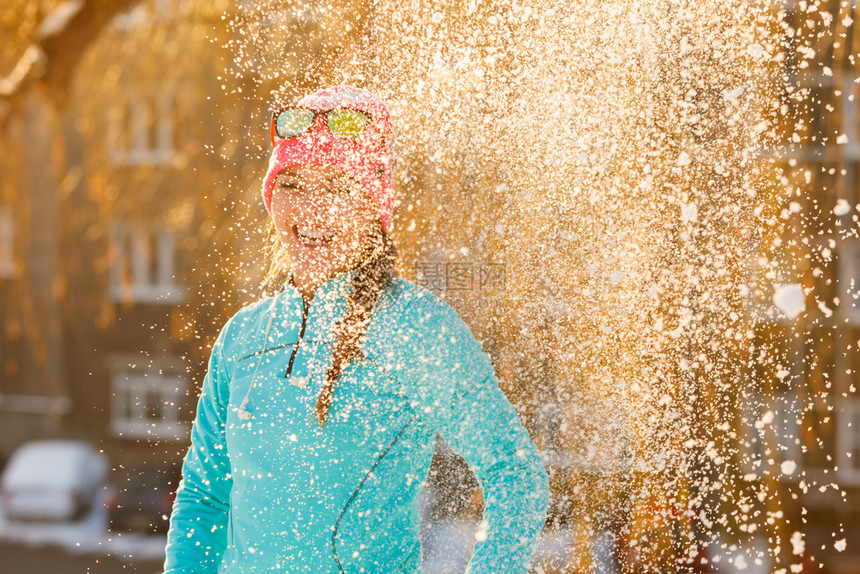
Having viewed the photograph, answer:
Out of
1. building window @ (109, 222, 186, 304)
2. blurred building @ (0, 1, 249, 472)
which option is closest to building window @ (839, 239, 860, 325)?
blurred building @ (0, 1, 249, 472)

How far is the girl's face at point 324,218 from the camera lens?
691 millimetres

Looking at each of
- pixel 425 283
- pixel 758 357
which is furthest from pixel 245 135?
pixel 758 357

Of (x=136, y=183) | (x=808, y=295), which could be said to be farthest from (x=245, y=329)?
(x=136, y=183)

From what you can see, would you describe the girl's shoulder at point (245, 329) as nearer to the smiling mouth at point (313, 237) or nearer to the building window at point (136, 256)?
the smiling mouth at point (313, 237)

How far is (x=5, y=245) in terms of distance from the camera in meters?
2.34

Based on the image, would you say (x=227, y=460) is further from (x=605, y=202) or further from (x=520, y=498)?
(x=605, y=202)

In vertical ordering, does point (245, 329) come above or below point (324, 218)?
below

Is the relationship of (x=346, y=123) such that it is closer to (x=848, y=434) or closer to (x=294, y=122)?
(x=294, y=122)

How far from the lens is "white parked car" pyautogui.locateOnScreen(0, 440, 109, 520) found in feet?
6.22

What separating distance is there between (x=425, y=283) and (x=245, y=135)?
0.34 m

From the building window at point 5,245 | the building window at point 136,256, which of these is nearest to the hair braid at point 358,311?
the building window at point 136,256

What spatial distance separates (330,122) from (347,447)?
1.29ft

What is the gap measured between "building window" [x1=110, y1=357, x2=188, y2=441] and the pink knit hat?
34 centimetres

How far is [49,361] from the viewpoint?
105 inches
